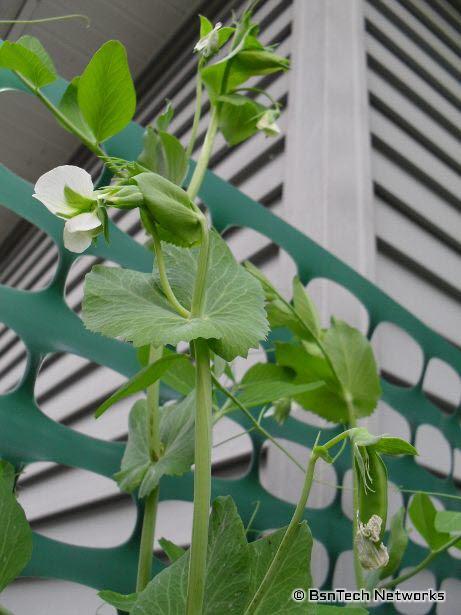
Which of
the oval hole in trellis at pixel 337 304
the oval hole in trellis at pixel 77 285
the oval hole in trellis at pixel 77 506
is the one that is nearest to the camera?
the oval hole in trellis at pixel 337 304

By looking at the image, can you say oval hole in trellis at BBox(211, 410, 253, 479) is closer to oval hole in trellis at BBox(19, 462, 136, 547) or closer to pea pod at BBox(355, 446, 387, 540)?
oval hole in trellis at BBox(19, 462, 136, 547)

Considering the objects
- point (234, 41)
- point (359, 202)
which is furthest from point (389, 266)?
point (234, 41)

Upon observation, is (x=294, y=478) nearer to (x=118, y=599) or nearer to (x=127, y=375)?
(x=127, y=375)

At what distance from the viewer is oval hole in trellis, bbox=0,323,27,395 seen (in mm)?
2301

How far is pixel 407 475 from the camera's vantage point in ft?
2.54

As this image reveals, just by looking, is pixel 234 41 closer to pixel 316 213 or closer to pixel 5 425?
pixel 5 425

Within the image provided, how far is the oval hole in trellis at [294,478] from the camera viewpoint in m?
0.77

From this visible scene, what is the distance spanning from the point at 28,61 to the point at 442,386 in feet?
2.93

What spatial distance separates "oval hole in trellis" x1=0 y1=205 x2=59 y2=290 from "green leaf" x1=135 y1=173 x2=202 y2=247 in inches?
89.7

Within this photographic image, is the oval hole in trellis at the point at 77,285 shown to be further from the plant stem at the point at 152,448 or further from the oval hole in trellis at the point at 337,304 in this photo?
the plant stem at the point at 152,448

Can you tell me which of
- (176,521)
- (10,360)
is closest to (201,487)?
(176,521)

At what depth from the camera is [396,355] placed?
1017 mm

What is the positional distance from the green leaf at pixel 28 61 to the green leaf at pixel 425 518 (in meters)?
0.45

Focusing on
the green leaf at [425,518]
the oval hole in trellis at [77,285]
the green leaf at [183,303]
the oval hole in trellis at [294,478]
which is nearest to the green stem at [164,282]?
the green leaf at [183,303]
